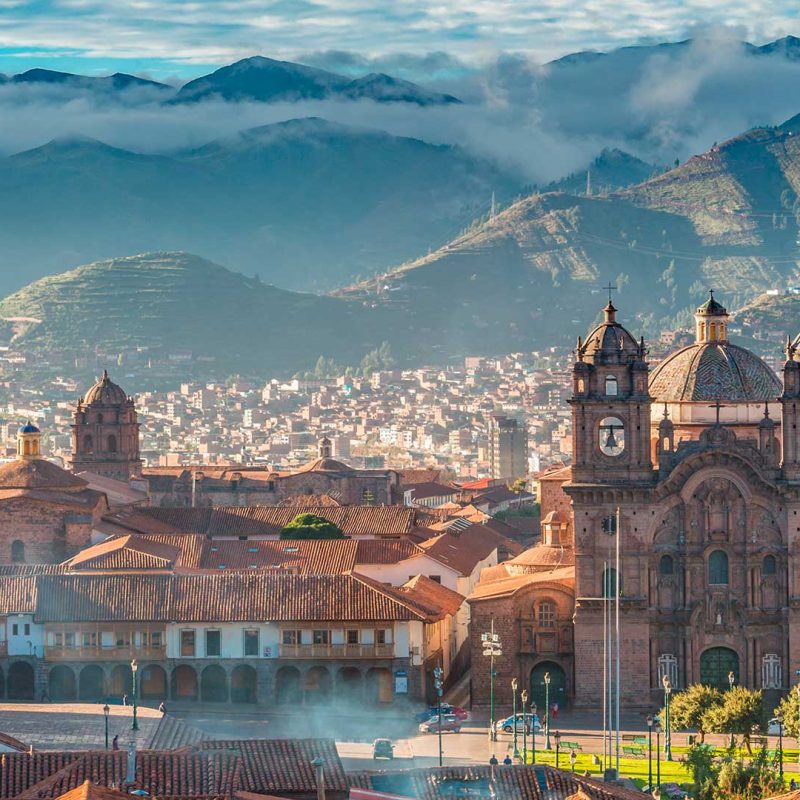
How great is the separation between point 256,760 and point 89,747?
39.4 feet

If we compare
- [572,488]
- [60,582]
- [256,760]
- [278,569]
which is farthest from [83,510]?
[256,760]

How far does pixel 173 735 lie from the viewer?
7494 cm

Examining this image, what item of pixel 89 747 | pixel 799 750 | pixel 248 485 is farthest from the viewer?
pixel 248 485

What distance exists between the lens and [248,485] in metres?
171

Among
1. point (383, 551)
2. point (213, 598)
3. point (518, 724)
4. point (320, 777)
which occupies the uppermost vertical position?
point (383, 551)

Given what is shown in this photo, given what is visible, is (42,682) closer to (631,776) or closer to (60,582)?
(60,582)

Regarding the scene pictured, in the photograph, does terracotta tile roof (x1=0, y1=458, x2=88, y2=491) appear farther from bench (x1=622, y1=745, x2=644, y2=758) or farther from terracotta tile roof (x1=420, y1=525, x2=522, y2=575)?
bench (x1=622, y1=745, x2=644, y2=758)

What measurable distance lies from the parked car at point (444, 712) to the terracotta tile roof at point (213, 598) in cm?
379

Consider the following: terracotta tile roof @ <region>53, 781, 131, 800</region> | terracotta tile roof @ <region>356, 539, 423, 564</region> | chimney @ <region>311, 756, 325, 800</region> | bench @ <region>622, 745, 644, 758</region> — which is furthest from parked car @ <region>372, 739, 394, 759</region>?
terracotta tile roof @ <region>356, 539, 423, 564</region>

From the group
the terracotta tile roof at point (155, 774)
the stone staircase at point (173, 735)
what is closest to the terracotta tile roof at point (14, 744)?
the stone staircase at point (173, 735)

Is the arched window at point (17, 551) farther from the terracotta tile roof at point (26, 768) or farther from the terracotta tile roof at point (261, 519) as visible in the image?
the terracotta tile roof at point (26, 768)

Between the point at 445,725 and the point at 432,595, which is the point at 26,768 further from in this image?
the point at 432,595

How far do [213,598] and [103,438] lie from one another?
7294 cm

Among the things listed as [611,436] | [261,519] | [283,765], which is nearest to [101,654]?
[611,436]
